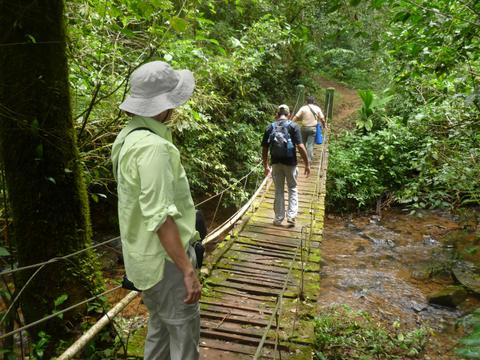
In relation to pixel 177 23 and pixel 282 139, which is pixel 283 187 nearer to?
pixel 282 139

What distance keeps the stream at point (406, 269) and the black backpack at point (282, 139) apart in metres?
2.17

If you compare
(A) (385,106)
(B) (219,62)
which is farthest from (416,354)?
(A) (385,106)

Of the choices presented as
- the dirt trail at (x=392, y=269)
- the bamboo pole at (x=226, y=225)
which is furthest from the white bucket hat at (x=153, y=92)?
the dirt trail at (x=392, y=269)

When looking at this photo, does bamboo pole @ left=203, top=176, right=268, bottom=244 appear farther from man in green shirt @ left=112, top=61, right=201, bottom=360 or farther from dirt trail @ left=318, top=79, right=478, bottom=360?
man in green shirt @ left=112, top=61, right=201, bottom=360

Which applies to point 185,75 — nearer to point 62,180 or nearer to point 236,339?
point 62,180

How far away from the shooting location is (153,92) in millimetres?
1607

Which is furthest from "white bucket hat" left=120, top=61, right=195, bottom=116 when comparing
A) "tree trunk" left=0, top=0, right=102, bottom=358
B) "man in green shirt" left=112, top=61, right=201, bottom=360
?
"tree trunk" left=0, top=0, right=102, bottom=358

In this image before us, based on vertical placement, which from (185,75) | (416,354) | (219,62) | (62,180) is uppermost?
(219,62)

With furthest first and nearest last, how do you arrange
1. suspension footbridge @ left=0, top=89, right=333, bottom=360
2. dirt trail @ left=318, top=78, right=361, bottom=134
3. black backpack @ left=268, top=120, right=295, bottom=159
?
dirt trail @ left=318, top=78, right=361, bottom=134
black backpack @ left=268, top=120, right=295, bottom=159
suspension footbridge @ left=0, top=89, right=333, bottom=360

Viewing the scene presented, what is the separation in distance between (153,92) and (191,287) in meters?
0.76

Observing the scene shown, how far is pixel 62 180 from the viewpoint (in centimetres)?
250

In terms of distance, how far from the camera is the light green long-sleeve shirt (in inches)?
57.6

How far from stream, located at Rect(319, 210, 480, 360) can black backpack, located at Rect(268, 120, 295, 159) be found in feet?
7.11

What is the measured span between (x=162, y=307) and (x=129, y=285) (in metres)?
0.17
